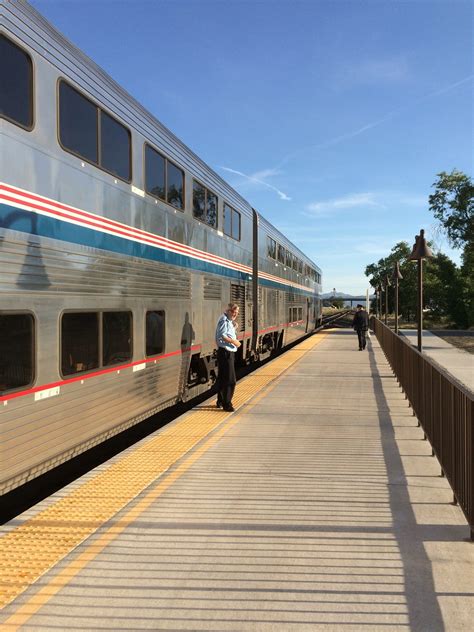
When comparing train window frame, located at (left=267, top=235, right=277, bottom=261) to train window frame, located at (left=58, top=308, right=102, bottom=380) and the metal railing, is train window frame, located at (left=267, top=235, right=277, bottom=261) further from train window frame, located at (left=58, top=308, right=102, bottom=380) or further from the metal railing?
train window frame, located at (left=58, top=308, right=102, bottom=380)

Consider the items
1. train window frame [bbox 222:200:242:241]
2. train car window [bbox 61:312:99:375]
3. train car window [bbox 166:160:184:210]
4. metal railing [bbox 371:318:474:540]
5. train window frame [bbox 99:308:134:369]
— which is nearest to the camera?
metal railing [bbox 371:318:474:540]

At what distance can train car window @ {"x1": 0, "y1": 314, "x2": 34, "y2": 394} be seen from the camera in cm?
423

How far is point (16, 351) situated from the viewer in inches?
173

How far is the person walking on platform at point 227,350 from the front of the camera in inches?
331

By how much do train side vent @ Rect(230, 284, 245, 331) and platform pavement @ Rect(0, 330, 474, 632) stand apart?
549 centimetres

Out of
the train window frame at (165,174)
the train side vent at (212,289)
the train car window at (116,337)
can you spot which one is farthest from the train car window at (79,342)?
the train side vent at (212,289)

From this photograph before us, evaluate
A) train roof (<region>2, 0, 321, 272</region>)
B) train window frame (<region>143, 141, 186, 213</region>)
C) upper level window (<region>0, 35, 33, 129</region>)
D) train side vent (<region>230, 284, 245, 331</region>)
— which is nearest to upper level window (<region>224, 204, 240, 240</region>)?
train side vent (<region>230, 284, 245, 331</region>)

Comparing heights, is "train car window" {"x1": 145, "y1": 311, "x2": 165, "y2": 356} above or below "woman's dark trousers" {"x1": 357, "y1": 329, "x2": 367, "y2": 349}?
above

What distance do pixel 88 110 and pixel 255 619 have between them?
4.73m

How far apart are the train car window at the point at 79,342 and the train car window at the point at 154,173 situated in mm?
2196

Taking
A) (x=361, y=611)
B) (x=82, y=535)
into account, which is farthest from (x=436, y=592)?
(x=82, y=535)

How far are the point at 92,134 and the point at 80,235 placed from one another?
1.10 m

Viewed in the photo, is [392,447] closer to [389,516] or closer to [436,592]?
[389,516]

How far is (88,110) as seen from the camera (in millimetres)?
5645
